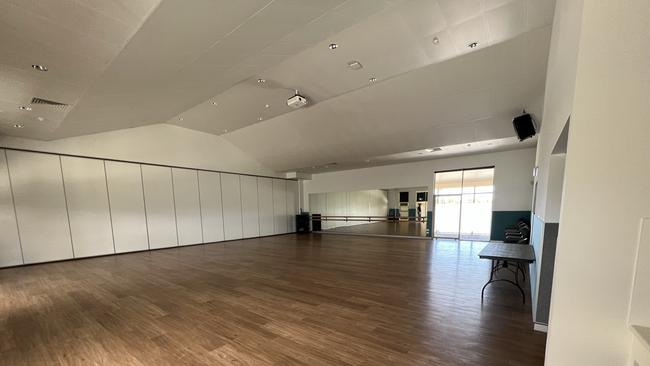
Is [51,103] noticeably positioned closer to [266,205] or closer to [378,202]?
[266,205]

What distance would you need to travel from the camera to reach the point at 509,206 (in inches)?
329

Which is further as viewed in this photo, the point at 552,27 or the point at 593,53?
the point at 552,27

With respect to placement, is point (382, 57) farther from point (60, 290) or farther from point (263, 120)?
point (60, 290)

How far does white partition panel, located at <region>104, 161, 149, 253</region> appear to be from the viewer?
7.52 meters

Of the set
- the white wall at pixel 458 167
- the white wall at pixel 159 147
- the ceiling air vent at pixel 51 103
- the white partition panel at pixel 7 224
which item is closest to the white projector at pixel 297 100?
the ceiling air vent at pixel 51 103

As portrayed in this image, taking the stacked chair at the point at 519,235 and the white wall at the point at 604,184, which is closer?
the white wall at the point at 604,184

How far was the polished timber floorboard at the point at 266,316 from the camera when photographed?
2350 mm

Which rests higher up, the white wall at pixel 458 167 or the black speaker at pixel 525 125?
the black speaker at pixel 525 125

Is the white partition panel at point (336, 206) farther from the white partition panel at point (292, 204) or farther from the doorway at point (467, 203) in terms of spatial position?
the doorway at point (467, 203)

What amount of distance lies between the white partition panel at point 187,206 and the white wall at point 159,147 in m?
0.47

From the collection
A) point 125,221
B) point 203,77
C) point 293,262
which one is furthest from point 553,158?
point 125,221

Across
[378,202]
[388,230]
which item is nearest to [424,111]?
[388,230]

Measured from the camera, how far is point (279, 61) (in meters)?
3.55

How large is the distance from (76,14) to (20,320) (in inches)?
161
